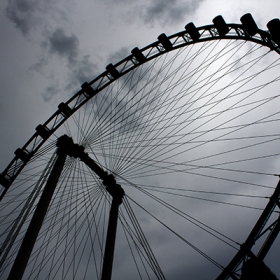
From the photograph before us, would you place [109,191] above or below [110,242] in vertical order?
above

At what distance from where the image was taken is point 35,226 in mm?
10820

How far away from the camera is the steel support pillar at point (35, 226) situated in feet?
32.0

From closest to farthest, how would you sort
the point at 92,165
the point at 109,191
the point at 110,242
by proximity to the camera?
the point at 110,242, the point at 109,191, the point at 92,165

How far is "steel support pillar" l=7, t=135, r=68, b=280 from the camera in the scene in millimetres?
9766

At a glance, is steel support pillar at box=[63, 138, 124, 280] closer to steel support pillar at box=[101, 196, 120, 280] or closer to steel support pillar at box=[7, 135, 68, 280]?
steel support pillar at box=[101, 196, 120, 280]

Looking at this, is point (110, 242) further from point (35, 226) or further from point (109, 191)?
point (35, 226)

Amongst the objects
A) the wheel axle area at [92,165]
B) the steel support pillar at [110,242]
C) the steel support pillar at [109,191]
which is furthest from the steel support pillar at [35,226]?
the steel support pillar at [110,242]

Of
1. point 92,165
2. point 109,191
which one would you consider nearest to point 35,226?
point 109,191

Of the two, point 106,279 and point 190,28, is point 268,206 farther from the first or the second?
point 190,28

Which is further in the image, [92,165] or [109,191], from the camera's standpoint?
[92,165]

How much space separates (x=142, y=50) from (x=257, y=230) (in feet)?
43.6

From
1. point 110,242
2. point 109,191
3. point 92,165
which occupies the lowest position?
point 110,242

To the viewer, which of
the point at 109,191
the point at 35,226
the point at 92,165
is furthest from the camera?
the point at 92,165

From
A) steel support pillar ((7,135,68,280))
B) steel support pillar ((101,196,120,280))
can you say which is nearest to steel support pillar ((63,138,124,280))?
steel support pillar ((101,196,120,280))
